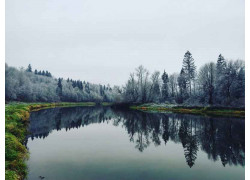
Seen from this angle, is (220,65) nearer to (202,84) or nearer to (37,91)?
(202,84)

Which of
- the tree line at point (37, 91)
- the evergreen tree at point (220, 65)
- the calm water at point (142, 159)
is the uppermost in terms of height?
the evergreen tree at point (220, 65)

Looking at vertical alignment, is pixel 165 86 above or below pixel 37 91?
above

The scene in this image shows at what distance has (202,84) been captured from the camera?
6103 centimetres

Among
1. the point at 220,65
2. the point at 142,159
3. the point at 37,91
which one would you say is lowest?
the point at 142,159

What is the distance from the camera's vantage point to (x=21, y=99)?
252 ft

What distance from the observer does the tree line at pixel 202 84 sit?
4900 centimetres

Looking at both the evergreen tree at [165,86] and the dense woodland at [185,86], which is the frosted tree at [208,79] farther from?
the evergreen tree at [165,86]

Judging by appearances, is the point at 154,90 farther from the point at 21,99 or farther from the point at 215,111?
the point at 21,99

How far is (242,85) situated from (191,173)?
154 ft

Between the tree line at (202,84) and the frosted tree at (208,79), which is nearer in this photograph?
the tree line at (202,84)

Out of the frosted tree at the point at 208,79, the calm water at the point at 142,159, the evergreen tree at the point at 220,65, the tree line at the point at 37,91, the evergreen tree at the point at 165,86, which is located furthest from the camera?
the evergreen tree at the point at 165,86

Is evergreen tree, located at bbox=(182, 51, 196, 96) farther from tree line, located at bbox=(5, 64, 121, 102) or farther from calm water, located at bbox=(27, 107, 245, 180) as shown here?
calm water, located at bbox=(27, 107, 245, 180)

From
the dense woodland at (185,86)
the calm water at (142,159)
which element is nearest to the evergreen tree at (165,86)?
the dense woodland at (185,86)

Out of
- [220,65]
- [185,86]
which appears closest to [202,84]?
[220,65]
